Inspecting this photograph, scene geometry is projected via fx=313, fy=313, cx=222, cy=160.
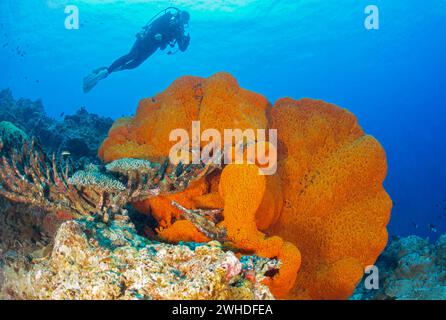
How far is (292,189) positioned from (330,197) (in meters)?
0.49

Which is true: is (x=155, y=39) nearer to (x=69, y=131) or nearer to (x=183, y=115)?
(x=69, y=131)

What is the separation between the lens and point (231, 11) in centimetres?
4012

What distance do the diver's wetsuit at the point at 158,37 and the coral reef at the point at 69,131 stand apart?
2.37m

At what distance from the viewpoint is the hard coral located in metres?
3.25

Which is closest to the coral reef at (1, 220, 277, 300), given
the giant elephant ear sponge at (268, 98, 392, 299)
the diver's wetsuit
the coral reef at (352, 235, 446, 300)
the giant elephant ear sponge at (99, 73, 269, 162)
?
the giant elephant ear sponge at (268, 98, 392, 299)

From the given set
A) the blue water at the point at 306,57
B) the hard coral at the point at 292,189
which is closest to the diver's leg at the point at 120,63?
the hard coral at the point at 292,189

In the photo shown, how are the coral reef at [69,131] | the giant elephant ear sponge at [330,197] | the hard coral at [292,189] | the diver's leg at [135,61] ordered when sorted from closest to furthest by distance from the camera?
1. the hard coral at [292,189]
2. the giant elephant ear sponge at [330,197]
3. the coral reef at [69,131]
4. the diver's leg at [135,61]

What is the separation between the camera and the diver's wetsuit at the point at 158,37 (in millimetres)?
11328

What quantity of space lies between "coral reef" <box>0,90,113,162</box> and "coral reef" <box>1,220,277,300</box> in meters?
4.70

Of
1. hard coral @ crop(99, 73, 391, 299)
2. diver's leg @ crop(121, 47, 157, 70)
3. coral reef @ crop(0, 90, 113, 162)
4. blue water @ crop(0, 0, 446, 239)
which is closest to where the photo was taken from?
hard coral @ crop(99, 73, 391, 299)

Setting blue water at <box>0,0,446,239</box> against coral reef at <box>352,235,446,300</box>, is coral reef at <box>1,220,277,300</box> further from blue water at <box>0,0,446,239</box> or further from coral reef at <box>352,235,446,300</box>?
blue water at <box>0,0,446,239</box>

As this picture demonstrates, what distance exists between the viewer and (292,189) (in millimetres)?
4230

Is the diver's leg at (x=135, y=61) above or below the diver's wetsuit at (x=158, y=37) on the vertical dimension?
below

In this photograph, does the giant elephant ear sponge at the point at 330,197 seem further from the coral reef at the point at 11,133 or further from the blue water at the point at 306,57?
the blue water at the point at 306,57
